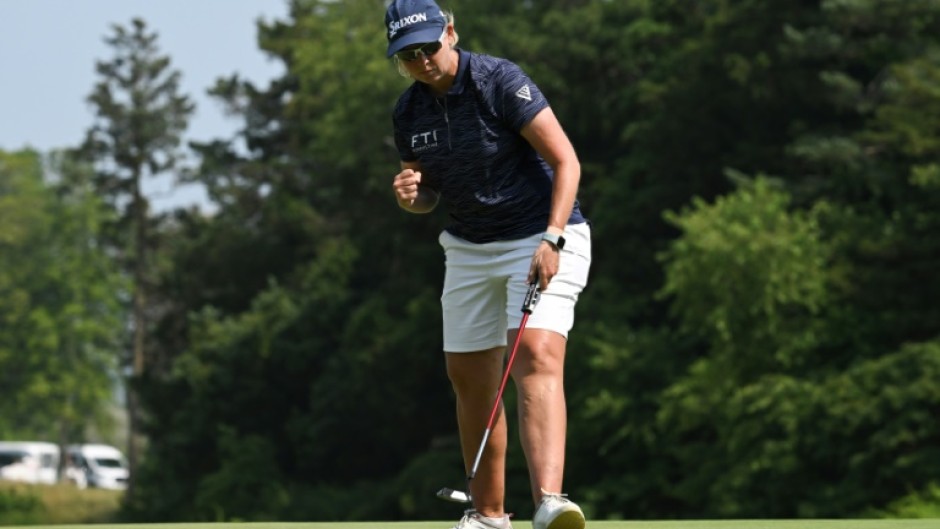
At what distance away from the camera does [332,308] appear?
49.6 metres

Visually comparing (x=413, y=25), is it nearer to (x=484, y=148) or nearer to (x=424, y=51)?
(x=424, y=51)

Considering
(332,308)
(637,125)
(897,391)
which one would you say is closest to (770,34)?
(637,125)

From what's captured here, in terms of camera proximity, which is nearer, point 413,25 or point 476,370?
point 413,25

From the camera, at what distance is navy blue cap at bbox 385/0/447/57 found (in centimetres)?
628

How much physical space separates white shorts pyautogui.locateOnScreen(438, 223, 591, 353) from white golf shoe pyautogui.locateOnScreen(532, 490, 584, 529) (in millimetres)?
617

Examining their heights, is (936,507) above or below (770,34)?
below

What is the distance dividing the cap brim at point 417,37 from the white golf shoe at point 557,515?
154 cm

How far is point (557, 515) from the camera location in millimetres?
6035

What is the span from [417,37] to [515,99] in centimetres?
38

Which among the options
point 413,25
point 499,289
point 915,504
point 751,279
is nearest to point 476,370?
point 499,289

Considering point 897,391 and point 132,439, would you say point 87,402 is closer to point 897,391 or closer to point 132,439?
point 132,439

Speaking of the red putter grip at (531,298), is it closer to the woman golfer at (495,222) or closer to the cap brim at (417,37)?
the woman golfer at (495,222)

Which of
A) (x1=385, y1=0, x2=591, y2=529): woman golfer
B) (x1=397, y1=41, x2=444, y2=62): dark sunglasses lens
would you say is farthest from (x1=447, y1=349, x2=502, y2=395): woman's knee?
(x1=397, y1=41, x2=444, y2=62): dark sunglasses lens

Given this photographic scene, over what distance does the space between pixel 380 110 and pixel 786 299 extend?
15314 millimetres
